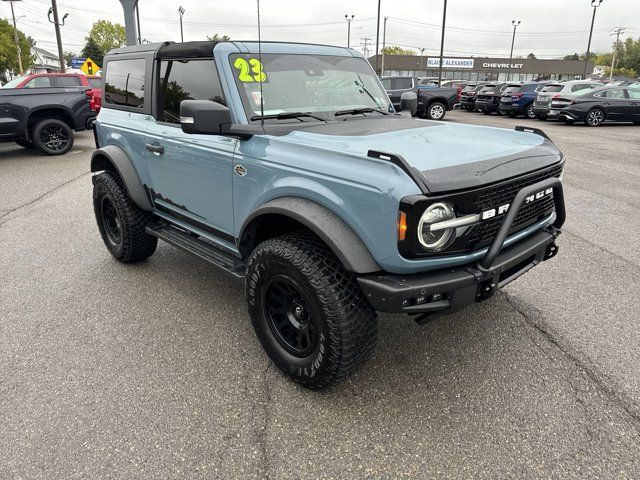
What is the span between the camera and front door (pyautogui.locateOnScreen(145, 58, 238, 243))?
10.3 ft

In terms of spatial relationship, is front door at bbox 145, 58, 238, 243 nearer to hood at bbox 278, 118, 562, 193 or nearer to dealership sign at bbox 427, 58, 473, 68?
hood at bbox 278, 118, 562, 193

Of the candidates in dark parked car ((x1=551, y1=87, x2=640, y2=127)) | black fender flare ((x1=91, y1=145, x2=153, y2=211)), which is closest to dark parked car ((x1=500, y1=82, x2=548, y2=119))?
dark parked car ((x1=551, y1=87, x2=640, y2=127))

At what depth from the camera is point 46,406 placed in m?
2.59

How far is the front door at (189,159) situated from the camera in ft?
10.3

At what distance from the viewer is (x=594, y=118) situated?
56.9ft

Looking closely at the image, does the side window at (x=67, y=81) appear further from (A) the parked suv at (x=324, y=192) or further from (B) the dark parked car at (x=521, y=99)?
(B) the dark parked car at (x=521, y=99)

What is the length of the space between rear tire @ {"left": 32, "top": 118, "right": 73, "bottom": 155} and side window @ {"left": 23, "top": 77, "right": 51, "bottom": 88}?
68.9 inches

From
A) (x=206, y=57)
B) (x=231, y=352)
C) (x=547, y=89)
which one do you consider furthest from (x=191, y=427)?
(x=547, y=89)

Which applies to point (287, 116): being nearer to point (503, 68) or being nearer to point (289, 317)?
point (289, 317)

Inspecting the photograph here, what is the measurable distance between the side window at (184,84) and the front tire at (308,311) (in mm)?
1205

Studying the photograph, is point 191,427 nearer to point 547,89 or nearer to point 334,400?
point 334,400

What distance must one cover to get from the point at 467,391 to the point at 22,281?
3882 mm

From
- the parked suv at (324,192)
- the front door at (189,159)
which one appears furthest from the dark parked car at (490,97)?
the front door at (189,159)

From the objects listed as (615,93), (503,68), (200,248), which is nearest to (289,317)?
(200,248)
